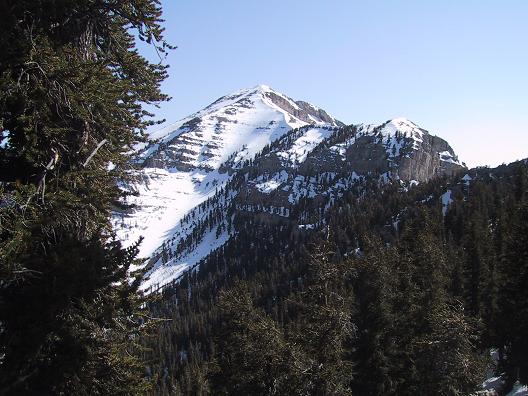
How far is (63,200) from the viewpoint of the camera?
733cm

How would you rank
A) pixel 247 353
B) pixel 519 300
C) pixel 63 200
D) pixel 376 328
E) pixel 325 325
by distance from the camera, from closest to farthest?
pixel 63 200 < pixel 325 325 < pixel 247 353 < pixel 519 300 < pixel 376 328

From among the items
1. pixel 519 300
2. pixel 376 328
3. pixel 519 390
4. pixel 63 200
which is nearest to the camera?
pixel 63 200

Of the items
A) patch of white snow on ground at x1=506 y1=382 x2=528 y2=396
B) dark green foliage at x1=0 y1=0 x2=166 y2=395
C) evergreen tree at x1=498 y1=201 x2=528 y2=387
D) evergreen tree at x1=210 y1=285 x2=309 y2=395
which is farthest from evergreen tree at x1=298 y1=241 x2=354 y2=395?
patch of white snow on ground at x1=506 y1=382 x2=528 y2=396

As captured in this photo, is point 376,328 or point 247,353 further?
point 376,328

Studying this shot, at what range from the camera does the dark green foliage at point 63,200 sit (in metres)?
7.03

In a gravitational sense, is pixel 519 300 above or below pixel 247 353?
above

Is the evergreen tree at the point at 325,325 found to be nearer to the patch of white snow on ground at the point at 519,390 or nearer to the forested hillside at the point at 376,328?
the forested hillside at the point at 376,328

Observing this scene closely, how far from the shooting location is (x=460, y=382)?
1706 centimetres

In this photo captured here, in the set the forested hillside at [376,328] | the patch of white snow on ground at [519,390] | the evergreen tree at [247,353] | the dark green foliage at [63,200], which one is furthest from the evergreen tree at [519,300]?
the dark green foliage at [63,200]

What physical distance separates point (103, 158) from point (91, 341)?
143 inches

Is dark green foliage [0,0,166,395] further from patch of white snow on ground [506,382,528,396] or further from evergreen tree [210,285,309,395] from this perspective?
patch of white snow on ground [506,382,528,396]

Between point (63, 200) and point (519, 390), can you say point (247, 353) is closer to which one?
point (63, 200)

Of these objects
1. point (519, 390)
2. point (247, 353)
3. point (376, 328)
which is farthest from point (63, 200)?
point (519, 390)

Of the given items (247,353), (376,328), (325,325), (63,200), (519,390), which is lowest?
(519,390)
